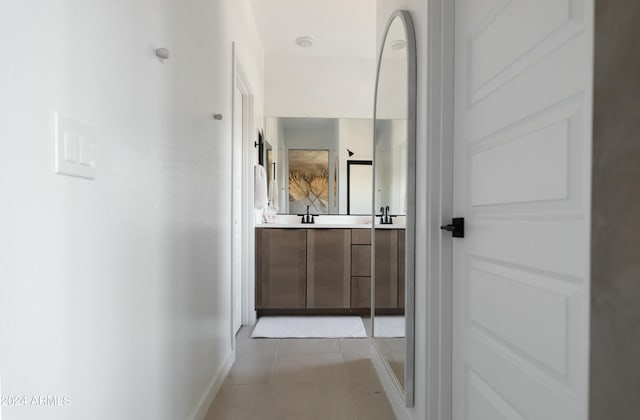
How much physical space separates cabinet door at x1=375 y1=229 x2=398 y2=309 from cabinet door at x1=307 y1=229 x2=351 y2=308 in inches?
38.1

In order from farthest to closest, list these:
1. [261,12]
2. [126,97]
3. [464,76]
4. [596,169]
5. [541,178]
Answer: [261,12] < [464,76] < [126,97] < [541,178] < [596,169]

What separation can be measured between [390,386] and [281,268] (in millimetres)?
1570

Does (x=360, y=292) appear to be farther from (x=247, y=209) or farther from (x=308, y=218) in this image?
(x=247, y=209)

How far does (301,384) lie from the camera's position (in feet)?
6.36


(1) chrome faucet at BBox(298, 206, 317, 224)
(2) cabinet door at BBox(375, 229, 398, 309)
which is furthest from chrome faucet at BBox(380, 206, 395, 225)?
(1) chrome faucet at BBox(298, 206, 317, 224)

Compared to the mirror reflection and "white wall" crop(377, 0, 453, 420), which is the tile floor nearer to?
the mirror reflection

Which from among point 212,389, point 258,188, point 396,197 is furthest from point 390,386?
point 258,188

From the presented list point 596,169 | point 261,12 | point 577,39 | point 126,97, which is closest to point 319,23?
point 261,12

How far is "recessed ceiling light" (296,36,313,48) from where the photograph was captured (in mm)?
3188

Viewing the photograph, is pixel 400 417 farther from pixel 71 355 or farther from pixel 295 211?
pixel 295 211

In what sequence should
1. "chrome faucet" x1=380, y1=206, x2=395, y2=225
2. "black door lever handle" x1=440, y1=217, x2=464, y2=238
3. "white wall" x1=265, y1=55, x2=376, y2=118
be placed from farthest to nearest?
"white wall" x1=265, y1=55, x2=376, y2=118 < "chrome faucet" x1=380, y1=206, x2=395, y2=225 < "black door lever handle" x1=440, y1=217, x2=464, y2=238

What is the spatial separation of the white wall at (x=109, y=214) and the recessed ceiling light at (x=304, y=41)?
5.46ft

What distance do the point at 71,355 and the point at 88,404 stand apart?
0.51 ft

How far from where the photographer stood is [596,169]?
53 cm
